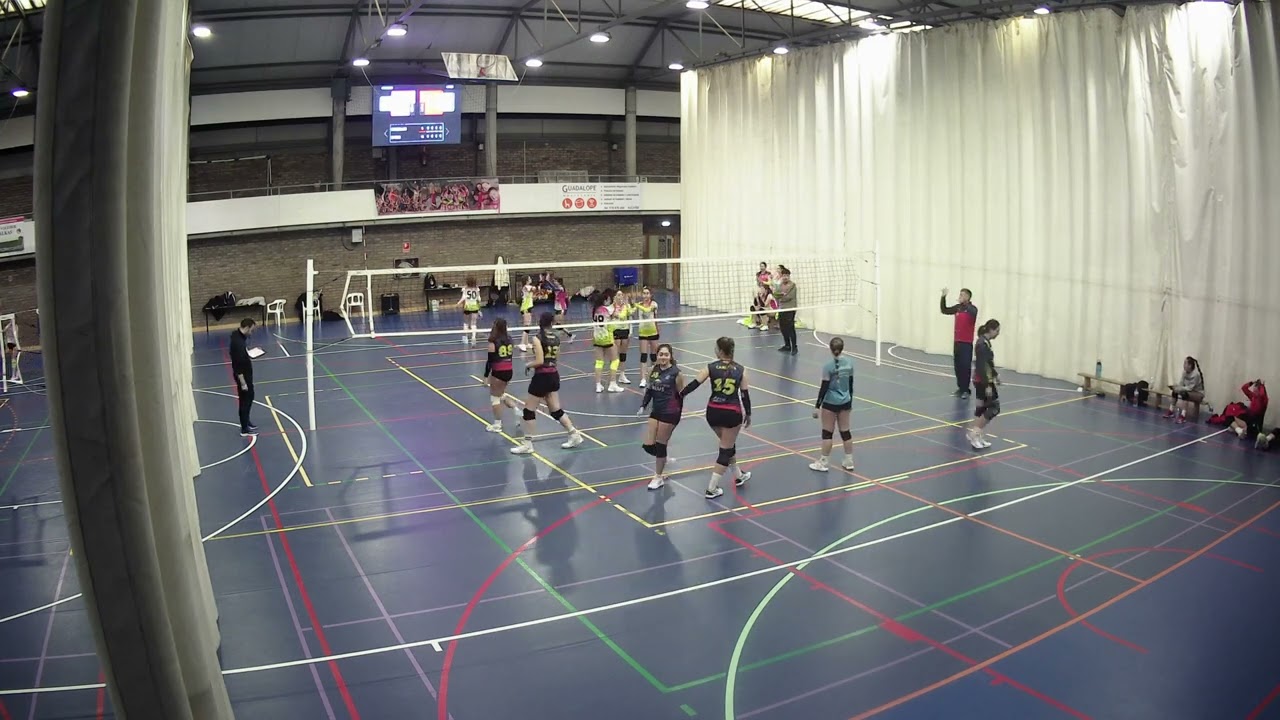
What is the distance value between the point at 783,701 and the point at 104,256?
17.1 feet

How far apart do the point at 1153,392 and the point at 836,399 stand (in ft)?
23.9

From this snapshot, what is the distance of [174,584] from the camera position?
181 inches

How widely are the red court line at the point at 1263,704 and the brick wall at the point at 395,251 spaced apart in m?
21.6

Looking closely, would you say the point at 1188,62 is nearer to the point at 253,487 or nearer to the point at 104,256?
the point at 253,487

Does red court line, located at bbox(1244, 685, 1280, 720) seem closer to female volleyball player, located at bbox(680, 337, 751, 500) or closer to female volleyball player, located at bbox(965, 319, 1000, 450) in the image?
female volleyball player, located at bbox(680, 337, 751, 500)

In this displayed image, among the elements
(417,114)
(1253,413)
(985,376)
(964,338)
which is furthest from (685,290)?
(1253,413)

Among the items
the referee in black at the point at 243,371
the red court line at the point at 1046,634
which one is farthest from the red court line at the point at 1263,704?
the referee in black at the point at 243,371

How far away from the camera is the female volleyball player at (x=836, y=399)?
1175 centimetres

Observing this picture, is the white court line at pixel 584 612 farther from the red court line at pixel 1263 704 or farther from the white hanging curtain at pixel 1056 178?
the white hanging curtain at pixel 1056 178

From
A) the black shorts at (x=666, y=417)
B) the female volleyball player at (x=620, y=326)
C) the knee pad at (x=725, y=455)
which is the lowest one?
the knee pad at (x=725, y=455)

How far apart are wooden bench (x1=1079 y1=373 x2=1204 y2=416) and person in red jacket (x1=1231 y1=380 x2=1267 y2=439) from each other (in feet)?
3.21

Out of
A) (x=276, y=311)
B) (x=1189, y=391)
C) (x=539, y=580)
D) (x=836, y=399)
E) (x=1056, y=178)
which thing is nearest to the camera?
(x=539, y=580)

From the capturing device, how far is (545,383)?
Answer: 42.5ft

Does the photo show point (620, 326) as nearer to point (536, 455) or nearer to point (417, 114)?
point (536, 455)
